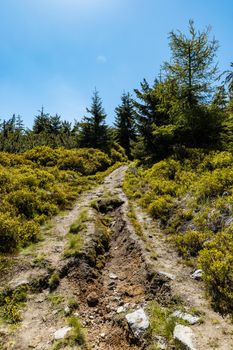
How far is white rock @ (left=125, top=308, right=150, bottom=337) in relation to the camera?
7.17 metres

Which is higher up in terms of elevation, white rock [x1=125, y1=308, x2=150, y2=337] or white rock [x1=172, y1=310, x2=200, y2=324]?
white rock [x1=172, y1=310, x2=200, y2=324]

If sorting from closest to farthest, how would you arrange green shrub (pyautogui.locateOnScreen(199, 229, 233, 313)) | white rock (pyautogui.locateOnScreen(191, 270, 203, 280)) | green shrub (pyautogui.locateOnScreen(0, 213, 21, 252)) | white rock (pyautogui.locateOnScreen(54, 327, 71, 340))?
white rock (pyautogui.locateOnScreen(54, 327, 71, 340)) < green shrub (pyautogui.locateOnScreen(199, 229, 233, 313)) < white rock (pyautogui.locateOnScreen(191, 270, 203, 280)) < green shrub (pyautogui.locateOnScreen(0, 213, 21, 252))

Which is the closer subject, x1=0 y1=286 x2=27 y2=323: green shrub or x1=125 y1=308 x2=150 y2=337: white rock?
x1=125 y1=308 x2=150 y2=337: white rock

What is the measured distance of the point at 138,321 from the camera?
7484 mm

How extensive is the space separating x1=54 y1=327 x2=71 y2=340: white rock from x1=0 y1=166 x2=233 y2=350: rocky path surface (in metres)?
0.03

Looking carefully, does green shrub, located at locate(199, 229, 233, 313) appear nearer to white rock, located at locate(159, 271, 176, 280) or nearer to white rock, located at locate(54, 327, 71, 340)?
white rock, located at locate(159, 271, 176, 280)

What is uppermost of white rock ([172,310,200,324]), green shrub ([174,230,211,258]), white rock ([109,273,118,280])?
green shrub ([174,230,211,258])

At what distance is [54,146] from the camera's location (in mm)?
37312

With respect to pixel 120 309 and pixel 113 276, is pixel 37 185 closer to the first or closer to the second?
pixel 113 276

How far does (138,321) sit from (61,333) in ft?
6.61

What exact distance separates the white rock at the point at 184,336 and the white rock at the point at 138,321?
0.77 m

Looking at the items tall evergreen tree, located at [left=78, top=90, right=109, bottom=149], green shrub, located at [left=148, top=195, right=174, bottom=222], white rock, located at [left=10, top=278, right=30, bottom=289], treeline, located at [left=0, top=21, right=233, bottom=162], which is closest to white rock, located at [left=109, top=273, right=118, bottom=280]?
white rock, located at [left=10, top=278, right=30, bottom=289]

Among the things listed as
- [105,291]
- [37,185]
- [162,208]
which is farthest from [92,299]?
[37,185]

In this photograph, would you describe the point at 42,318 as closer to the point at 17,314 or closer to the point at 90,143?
the point at 17,314
